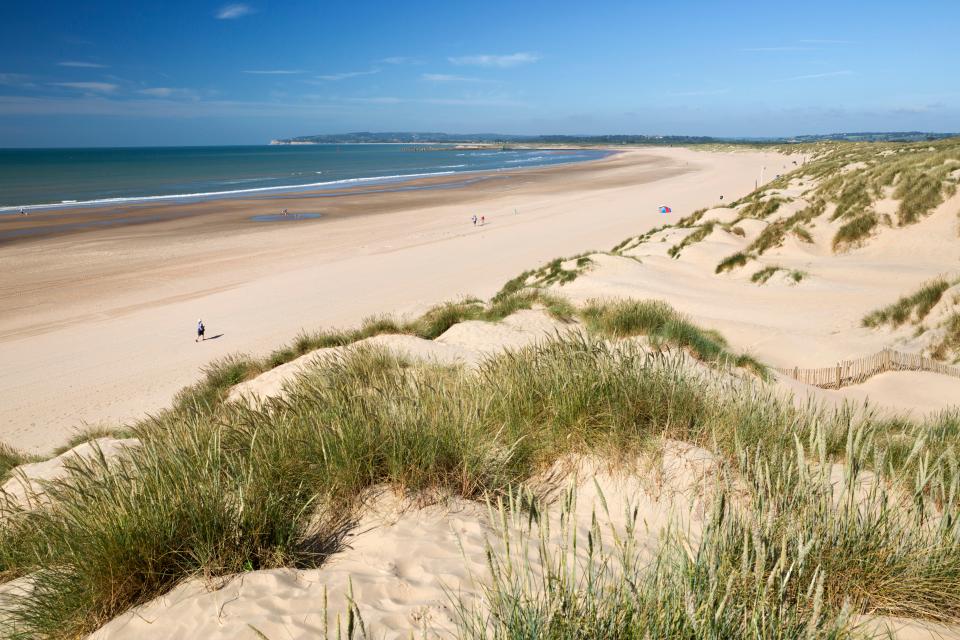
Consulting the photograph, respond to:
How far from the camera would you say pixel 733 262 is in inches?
613

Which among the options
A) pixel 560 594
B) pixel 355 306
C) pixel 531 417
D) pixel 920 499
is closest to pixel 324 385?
pixel 531 417

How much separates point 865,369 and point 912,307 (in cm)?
275

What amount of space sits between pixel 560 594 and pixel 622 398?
2114 millimetres

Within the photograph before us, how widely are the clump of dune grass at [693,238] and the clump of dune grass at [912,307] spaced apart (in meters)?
7.63

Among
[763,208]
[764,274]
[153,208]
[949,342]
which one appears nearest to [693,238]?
[763,208]

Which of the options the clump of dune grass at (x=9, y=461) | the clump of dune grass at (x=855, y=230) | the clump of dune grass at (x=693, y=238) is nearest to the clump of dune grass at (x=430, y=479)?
the clump of dune grass at (x=9, y=461)

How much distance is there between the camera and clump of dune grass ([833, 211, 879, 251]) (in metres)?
15.5

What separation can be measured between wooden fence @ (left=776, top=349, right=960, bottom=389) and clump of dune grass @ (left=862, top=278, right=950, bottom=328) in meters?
1.66

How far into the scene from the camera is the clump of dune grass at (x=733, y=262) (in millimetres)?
15445

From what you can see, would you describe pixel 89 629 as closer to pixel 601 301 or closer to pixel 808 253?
pixel 601 301

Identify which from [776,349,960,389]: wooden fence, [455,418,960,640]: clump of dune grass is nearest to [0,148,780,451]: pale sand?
[776,349,960,389]: wooden fence

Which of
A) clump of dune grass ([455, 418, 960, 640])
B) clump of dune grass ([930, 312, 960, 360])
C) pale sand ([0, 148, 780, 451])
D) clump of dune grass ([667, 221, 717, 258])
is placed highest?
clump of dune grass ([455, 418, 960, 640])

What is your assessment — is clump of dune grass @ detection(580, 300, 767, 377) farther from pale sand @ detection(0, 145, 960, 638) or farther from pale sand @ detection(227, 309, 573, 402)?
pale sand @ detection(0, 145, 960, 638)

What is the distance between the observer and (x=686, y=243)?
1841 centimetres
